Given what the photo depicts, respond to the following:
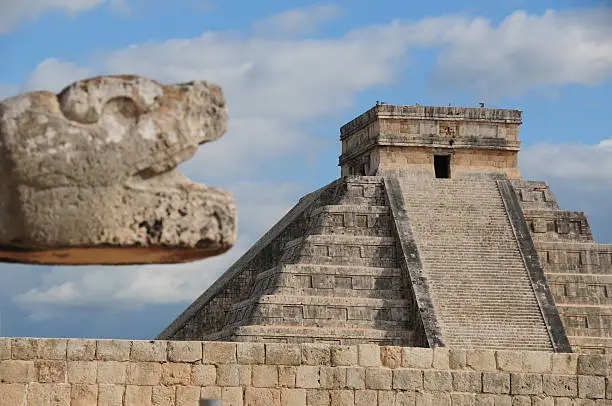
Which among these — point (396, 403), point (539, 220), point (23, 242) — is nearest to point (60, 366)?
point (396, 403)

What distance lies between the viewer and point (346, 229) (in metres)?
39.6

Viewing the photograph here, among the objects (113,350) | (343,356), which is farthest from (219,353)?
(343,356)

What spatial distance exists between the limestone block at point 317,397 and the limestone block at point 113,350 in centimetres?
244

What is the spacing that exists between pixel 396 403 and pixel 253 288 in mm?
21984

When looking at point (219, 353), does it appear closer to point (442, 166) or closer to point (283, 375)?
point (283, 375)

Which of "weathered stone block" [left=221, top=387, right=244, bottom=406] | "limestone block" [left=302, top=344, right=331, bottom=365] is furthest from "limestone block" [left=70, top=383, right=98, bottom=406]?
"limestone block" [left=302, top=344, right=331, bottom=365]

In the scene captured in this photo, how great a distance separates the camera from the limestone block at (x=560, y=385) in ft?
63.7

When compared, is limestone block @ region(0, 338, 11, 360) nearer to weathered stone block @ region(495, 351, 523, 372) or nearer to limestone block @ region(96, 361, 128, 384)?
limestone block @ region(96, 361, 128, 384)

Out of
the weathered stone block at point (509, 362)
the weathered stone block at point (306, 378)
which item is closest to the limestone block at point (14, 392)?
the weathered stone block at point (306, 378)

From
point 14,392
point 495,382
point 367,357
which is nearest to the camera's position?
point 14,392

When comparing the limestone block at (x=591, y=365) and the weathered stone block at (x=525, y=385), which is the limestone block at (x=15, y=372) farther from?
the limestone block at (x=591, y=365)

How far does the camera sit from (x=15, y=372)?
17766 millimetres

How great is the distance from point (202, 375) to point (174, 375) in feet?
1.19

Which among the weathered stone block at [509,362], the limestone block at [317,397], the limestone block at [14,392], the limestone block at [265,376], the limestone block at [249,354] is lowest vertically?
the limestone block at [317,397]
